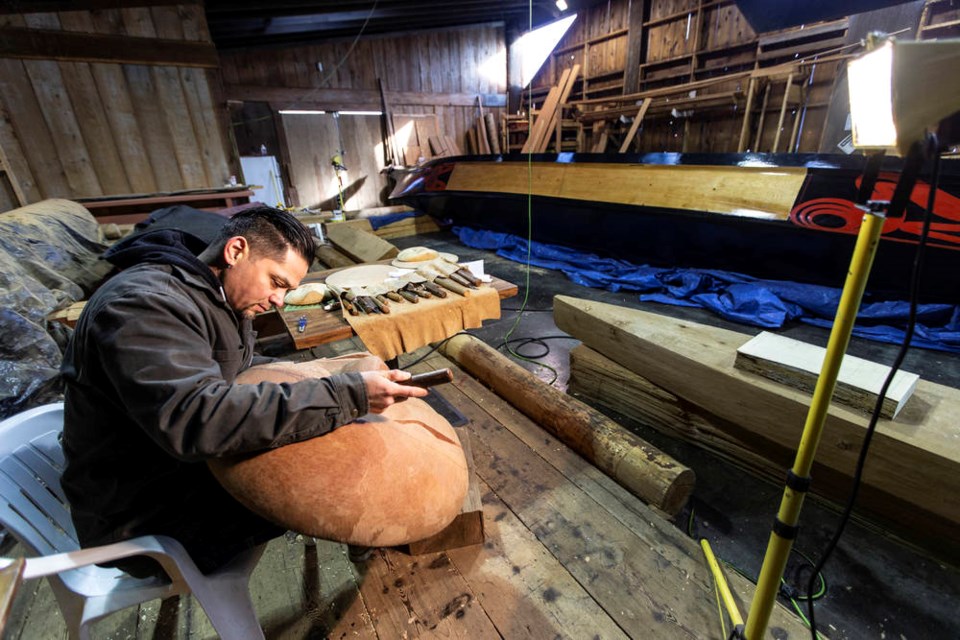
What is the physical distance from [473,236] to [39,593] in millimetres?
7270

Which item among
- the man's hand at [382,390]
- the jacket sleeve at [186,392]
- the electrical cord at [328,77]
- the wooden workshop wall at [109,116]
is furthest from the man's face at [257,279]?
the electrical cord at [328,77]

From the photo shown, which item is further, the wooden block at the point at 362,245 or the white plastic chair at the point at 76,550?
the wooden block at the point at 362,245

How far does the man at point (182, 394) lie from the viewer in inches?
36.5

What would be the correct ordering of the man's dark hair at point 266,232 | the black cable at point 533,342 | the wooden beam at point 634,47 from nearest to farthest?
the man's dark hair at point 266,232 → the black cable at point 533,342 → the wooden beam at point 634,47

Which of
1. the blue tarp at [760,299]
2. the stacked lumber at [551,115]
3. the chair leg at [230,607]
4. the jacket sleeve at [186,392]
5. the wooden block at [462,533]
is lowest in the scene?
the blue tarp at [760,299]

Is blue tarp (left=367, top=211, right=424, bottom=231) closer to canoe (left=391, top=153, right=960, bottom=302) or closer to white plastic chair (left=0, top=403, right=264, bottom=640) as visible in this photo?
canoe (left=391, top=153, right=960, bottom=302)

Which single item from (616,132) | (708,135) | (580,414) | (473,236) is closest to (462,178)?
(473,236)

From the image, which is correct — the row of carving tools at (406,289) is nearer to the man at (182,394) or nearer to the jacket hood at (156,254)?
the man at (182,394)

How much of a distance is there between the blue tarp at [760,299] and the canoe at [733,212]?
19cm

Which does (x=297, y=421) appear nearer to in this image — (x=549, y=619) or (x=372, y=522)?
(x=372, y=522)

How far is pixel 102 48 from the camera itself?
17.6 ft

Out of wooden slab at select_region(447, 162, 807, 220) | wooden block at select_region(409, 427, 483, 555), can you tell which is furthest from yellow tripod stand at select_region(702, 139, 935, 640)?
wooden slab at select_region(447, 162, 807, 220)

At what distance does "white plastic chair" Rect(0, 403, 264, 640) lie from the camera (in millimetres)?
1110

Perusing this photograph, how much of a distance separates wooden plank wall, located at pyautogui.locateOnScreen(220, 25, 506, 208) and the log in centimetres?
924
